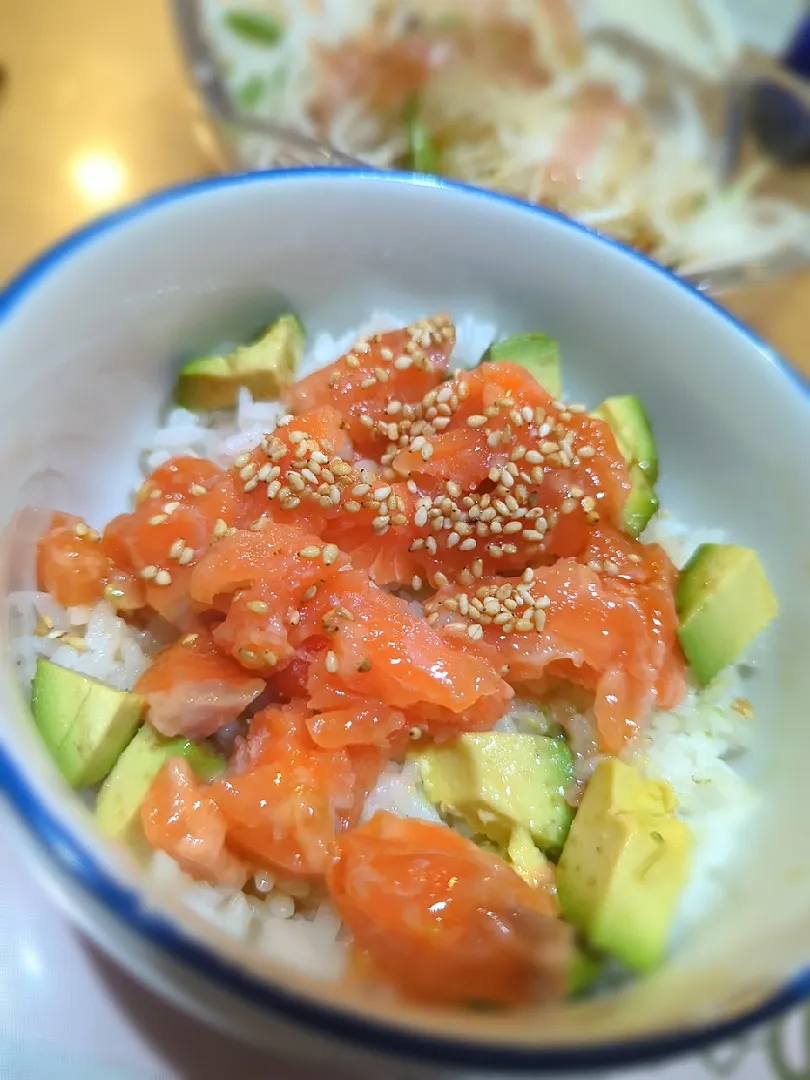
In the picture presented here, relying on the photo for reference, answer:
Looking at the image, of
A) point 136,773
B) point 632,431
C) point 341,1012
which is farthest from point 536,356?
point 341,1012

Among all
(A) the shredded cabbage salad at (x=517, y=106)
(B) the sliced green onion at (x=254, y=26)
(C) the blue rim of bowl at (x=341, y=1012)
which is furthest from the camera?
(B) the sliced green onion at (x=254, y=26)

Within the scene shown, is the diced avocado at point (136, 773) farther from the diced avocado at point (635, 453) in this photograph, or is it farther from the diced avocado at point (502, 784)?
the diced avocado at point (635, 453)

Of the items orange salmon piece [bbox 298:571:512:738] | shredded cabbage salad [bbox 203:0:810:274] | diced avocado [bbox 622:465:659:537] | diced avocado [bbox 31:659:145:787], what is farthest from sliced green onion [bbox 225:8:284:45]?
diced avocado [bbox 31:659:145:787]

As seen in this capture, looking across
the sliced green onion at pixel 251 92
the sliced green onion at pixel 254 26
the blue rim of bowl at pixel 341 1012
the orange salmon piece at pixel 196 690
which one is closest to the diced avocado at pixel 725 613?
the blue rim of bowl at pixel 341 1012

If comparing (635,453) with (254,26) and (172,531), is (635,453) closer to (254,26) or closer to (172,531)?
(172,531)

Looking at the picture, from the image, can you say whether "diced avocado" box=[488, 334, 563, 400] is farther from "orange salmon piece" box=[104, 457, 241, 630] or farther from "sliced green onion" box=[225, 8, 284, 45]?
"sliced green onion" box=[225, 8, 284, 45]

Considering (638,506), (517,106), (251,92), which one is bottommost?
(638,506)
